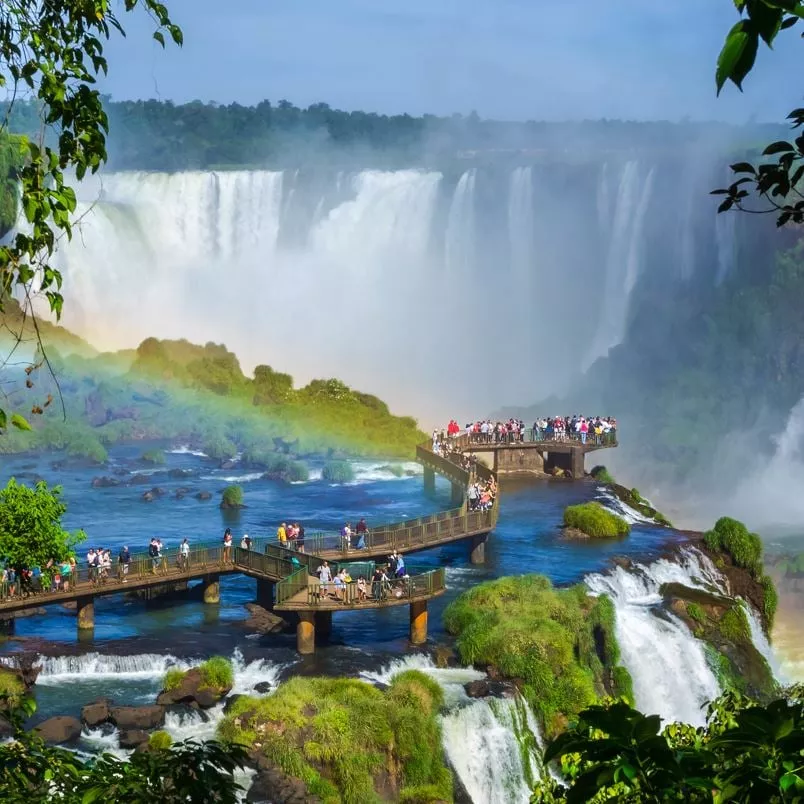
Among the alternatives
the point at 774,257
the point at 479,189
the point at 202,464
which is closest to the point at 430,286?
the point at 479,189

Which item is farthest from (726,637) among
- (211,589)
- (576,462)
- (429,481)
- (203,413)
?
(203,413)

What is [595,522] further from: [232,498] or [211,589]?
[232,498]

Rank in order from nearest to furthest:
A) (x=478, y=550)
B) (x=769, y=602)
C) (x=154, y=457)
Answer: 1. (x=769, y=602)
2. (x=478, y=550)
3. (x=154, y=457)

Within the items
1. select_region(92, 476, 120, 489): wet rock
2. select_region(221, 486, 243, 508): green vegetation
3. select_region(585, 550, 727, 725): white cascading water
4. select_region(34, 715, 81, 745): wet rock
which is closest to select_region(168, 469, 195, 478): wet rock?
select_region(92, 476, 120, 489): wet rock

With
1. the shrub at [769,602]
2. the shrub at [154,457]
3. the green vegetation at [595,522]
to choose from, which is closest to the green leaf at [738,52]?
the shrub at [769,602]

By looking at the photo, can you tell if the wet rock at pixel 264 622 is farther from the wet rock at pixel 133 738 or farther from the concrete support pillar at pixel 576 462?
the concrete support pillar at pixel 576 462

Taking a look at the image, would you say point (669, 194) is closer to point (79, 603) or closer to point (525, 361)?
point (525, 361)
